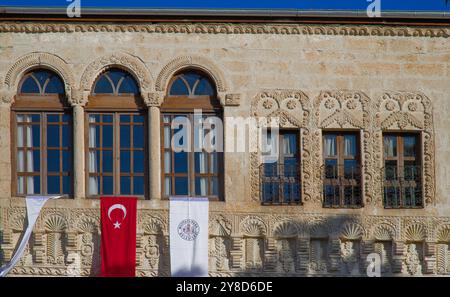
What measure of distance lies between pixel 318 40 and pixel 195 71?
240 centimetres

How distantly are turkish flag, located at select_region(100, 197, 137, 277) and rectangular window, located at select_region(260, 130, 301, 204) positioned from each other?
2503mm

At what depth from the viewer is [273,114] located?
33.8 metres

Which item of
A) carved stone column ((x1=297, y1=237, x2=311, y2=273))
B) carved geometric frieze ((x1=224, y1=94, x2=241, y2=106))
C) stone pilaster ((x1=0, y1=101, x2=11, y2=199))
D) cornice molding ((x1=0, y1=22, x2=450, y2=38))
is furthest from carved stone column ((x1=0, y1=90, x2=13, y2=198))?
carved stone column ((x1=297, y1=237, x2=311, y2=273))

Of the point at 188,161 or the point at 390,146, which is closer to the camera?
the point at 188,161

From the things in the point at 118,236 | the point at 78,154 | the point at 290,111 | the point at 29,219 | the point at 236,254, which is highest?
the point at 290,111

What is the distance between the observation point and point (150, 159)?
110ft

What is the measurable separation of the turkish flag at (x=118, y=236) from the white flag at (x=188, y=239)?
739 mm

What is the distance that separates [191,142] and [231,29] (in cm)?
226

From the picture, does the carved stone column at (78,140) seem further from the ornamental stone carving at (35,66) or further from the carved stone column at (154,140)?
the carved stone column at (154,140)

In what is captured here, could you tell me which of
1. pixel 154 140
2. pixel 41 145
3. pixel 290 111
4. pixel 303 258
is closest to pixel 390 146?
pixel 290 111

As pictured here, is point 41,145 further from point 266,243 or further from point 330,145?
point 330,145

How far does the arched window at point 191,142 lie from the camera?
33.7 meters
